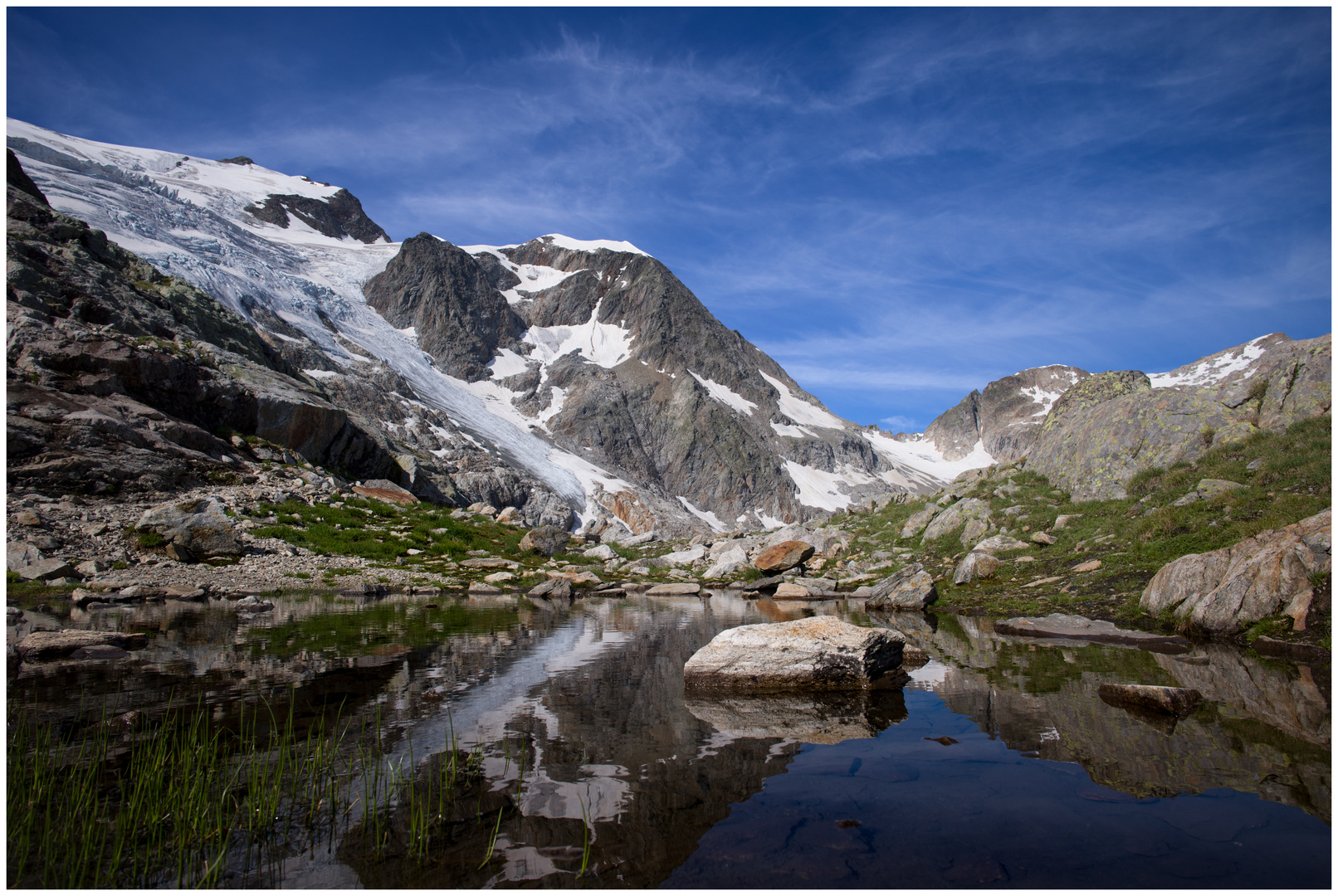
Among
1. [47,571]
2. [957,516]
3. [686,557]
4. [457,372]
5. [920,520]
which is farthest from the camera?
[457,372]

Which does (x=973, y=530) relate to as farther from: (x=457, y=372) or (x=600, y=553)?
(x=457, y=372)

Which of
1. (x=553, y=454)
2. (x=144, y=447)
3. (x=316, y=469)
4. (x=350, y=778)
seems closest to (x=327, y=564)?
(x=144, y=447)

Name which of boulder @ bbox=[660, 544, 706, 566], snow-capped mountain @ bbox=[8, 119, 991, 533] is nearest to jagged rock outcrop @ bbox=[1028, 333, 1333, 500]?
boulder @ bbox=[660, 544, 706, 566]

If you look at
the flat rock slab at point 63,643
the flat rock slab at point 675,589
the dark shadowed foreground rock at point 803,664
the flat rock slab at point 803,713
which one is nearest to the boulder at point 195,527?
the flat rock slab at point 63,643

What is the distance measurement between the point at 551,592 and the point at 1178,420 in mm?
28626

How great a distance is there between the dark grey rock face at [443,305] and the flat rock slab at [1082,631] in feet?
525

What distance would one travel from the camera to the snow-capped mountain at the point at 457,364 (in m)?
103

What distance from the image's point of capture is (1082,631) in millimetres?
14211

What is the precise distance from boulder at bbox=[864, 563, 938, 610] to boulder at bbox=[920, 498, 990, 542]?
434 cm

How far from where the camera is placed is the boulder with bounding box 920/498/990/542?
26.9 meters

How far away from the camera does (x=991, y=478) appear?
31109mm

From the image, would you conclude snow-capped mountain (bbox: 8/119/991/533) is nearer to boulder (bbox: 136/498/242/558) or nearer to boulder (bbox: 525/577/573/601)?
boulder (bbox: 136/498/242/558)

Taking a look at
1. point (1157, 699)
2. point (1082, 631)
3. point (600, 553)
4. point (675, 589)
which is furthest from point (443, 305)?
point (1157, 699)

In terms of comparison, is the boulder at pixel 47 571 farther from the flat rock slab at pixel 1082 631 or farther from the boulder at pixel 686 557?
the boulder at pixel 686 557
